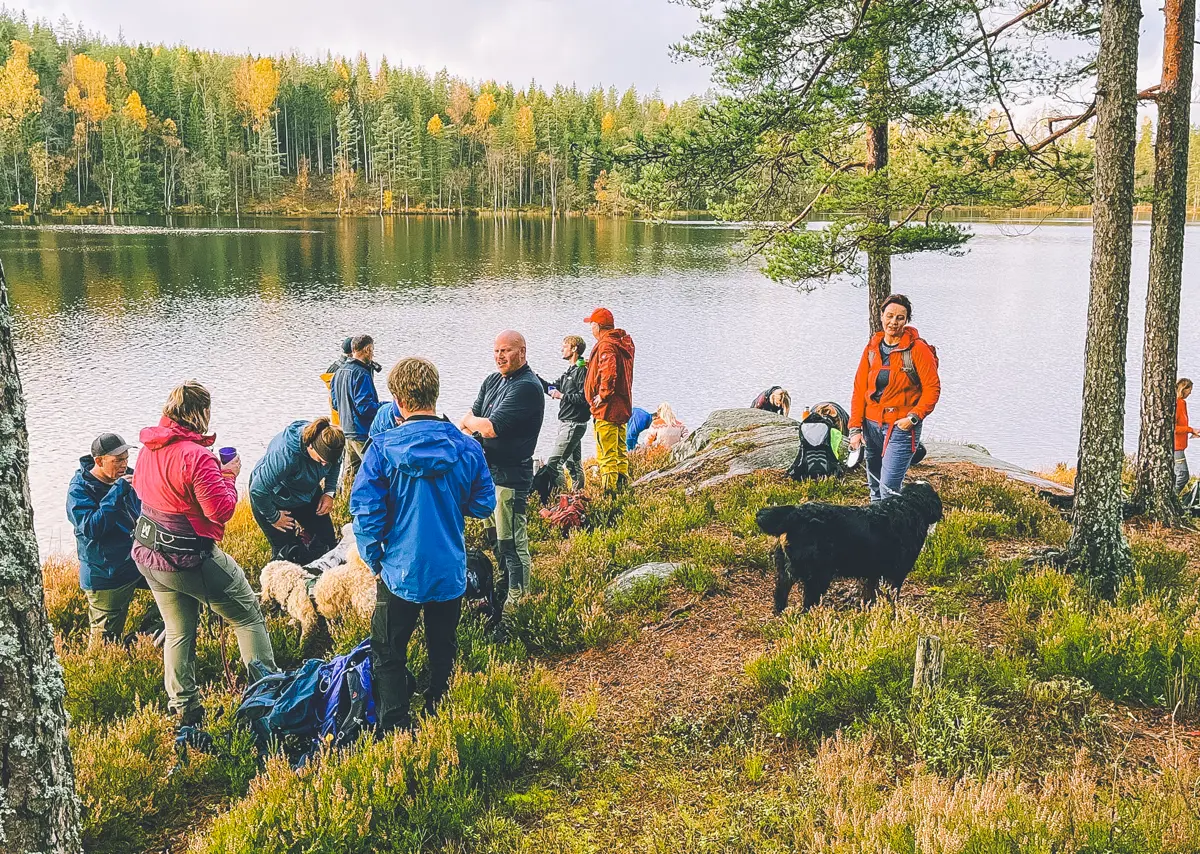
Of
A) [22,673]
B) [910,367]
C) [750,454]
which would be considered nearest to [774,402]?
[750,454]

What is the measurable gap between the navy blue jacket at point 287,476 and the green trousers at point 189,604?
1784 mm

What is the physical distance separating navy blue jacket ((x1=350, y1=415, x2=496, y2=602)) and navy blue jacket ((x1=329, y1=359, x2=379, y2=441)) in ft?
17.1

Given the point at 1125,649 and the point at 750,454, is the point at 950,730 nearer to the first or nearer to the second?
the point at 1125,649

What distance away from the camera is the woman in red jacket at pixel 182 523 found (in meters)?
4.62

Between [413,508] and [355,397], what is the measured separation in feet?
18.0

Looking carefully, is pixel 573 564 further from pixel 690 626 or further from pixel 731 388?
pixel 731 388

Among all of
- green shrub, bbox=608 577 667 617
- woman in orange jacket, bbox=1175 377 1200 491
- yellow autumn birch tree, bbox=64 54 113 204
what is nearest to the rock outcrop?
woman in orange jacket, bbox=1175 377 1200 491

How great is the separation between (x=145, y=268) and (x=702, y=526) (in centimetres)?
4217

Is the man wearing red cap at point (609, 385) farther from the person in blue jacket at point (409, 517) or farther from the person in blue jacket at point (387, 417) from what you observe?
the person in blue jacket at point (409, 517)

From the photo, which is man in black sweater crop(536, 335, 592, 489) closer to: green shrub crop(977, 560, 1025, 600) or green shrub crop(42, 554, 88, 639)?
green shrub crop(977, 560, 1025, 600)

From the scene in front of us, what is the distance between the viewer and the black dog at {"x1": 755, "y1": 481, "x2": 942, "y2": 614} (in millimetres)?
5410

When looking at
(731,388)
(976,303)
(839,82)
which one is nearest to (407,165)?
(976,303)

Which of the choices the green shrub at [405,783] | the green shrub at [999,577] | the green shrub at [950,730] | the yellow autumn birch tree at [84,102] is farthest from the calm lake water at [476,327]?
the yellow autumn birch tree at [84,102]

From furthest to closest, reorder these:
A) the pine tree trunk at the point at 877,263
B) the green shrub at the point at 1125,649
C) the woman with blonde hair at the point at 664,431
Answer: the woman with blonde hair at the point at 664,431 < the pine tree trunk at the point at 877,263 < the green shrub at the point at 1125,649
